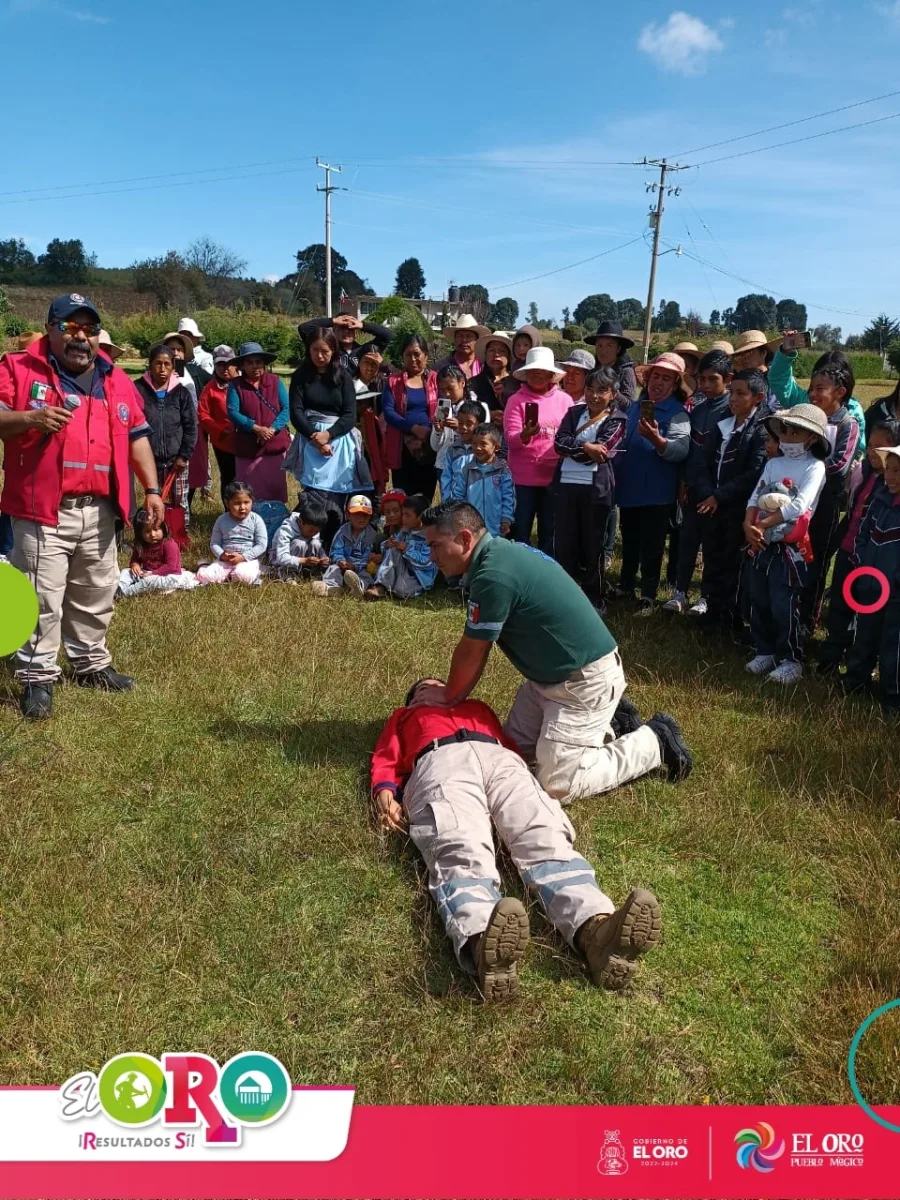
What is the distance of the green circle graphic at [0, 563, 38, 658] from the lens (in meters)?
3.86

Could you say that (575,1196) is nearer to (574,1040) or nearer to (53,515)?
(574,1040)

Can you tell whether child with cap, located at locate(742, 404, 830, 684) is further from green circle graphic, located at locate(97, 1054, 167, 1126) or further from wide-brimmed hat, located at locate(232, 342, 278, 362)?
wide-brimmed hat, located at locate(232, 342, 278, 362)

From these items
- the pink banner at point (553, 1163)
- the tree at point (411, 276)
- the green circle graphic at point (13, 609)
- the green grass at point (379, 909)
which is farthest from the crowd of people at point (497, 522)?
the tree at point (411, 276)

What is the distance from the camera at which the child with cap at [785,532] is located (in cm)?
579

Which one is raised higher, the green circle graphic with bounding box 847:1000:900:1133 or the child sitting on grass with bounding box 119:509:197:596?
the child sitting on grass with bounding box 119:509:197:596

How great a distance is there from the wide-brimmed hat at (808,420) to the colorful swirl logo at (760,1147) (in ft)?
14.3

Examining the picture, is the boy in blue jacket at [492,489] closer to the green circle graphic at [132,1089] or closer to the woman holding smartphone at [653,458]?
the woman holding smartphone at [653,458]

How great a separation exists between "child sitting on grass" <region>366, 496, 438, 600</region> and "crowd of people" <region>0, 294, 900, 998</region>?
0.8 inches

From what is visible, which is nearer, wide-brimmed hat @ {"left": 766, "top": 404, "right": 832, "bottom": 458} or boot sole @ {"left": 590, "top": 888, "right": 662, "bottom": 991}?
boot sole @ {"left": 590, "top": 888, "right": 662, "bottom": 991}

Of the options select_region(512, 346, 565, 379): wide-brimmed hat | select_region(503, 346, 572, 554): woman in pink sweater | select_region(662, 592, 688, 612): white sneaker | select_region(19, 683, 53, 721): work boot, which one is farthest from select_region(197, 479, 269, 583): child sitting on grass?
select_region(662, 592, 688, 612): white sneaker

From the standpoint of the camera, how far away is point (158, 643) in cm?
619

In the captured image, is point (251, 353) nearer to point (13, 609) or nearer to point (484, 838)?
point (13, 609)

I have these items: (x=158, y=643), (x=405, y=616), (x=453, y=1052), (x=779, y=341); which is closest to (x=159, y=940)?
(x=453, y=1052)

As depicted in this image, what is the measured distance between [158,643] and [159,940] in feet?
10.7
